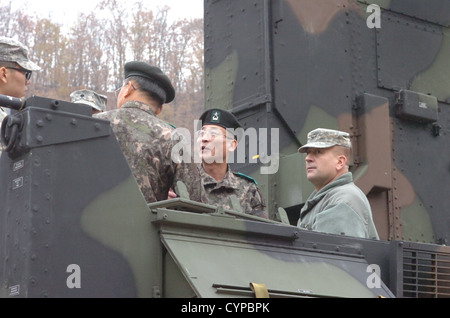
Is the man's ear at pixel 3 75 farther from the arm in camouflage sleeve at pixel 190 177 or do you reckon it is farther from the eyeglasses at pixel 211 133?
the arm in camouflage sleeve at pixel 190 177

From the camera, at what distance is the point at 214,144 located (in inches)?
239

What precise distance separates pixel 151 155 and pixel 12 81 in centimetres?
144

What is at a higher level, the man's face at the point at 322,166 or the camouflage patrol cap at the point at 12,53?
the camouflage patrol cap at the point at 12,53

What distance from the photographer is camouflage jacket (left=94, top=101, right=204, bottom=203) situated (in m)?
4.62

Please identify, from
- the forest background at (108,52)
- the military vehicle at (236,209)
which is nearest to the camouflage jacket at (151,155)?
the military vehicle at (236,209)

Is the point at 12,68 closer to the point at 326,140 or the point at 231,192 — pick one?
the point at 231,192

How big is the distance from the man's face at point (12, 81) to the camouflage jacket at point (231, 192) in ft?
4.47

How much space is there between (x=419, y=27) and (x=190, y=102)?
25779mm

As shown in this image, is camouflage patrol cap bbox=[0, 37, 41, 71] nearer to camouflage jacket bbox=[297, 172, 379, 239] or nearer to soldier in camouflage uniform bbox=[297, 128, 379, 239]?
soldier in camouflage uniform bbox=[297, 128, 379, 239]

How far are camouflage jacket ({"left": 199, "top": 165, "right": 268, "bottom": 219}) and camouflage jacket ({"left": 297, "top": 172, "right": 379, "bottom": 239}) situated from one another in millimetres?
716

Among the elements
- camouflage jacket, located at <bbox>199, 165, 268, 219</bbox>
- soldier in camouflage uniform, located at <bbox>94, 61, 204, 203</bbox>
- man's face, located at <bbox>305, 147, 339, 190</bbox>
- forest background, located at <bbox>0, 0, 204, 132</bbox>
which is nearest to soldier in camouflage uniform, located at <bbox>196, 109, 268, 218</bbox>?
camouflage jacket, located at <bbox>199, 165, 268, 219</bbox>

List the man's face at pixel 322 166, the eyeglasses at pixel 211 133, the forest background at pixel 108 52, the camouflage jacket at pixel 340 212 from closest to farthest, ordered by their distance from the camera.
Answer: the camouflage jacket at pixel 340 212
the man's face at pixel 322 166
the eyeglasses at pixel 211 133
the forest background at pixel 108 52

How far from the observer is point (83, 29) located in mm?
39125

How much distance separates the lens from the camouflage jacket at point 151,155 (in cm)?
462
